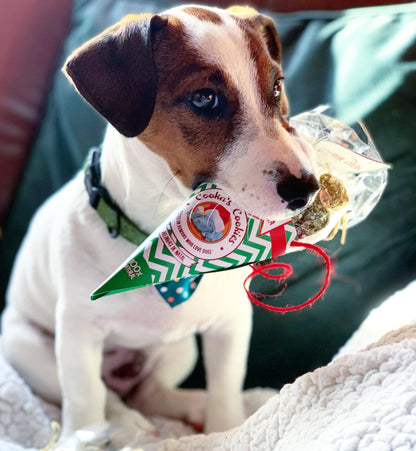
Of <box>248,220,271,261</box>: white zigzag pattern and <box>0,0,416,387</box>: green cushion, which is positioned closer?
<box>248,220,271,261</box>: white zigzag pattern

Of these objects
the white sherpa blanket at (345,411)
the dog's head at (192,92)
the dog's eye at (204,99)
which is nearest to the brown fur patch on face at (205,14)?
the dog's head at (192,92)

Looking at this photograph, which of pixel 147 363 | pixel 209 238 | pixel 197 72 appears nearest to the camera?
pixel 209 238

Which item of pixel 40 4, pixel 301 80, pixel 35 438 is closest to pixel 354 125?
pixel 301 80

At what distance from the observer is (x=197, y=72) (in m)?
0.80

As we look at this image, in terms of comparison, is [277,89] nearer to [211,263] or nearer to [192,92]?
[192,92]

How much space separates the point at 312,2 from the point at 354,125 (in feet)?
2.28

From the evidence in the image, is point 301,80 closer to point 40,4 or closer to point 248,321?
point 248,321

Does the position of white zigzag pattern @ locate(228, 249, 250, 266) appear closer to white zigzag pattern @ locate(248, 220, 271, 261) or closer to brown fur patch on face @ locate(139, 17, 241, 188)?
white zigzag pattern @ locate(248, 220, 271, 261)

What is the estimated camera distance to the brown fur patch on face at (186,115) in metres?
0.79

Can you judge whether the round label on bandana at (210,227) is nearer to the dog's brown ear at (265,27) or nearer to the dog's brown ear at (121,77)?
the dog's brown ear at (121,77)

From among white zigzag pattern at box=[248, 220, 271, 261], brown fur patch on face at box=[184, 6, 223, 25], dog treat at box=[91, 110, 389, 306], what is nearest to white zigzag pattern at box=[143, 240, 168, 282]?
dog treat at box=[91, 110, 389, 306]

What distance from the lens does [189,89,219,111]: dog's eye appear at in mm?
798

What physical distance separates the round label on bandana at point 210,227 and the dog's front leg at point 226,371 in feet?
1.35

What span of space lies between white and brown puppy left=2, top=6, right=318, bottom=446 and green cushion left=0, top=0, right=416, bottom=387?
0.10 m
